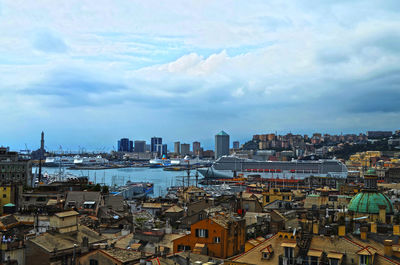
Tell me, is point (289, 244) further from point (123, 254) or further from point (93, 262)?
point (93, 262)

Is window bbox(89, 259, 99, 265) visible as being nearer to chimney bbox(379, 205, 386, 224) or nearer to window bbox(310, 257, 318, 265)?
window bbox(310, 257, 318, 265)

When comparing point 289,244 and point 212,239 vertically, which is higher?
Answer: point 289,244

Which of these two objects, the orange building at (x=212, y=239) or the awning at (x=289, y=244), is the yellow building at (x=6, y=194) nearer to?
the orange building at (x=212, y=239)

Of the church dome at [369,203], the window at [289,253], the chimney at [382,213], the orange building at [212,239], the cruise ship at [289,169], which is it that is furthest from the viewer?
the cruise ship at [289,169]

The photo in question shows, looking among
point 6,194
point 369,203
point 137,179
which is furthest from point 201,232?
point 137,179

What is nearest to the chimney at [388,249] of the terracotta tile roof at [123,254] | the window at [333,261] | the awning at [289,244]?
the window at [333,261]
